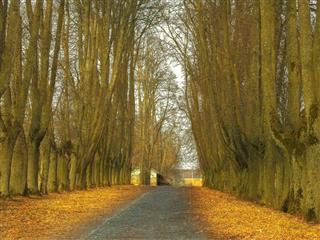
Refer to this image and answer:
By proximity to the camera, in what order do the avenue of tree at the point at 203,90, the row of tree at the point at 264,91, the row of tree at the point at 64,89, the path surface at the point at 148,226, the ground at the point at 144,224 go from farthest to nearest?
the row of tree at the point at 64,89 < the avenue of tree at the point at 203,90 < the row of tree at the point at 264,91 < the ground at the point at 144,224 < the path surface at the point at 148,226

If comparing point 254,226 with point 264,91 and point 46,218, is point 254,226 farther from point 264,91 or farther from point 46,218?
point 264,91

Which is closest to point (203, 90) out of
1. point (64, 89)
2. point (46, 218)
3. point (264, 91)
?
point (64, 89)

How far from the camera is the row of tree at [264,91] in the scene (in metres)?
15.5

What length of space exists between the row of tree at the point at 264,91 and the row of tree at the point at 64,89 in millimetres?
4934

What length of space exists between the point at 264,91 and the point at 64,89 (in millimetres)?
21996

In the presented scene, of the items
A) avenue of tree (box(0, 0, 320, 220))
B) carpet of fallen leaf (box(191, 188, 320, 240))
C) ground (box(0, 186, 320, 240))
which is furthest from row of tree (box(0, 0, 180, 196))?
carpet of fallen leaf (box(191, 188, 320, 240))

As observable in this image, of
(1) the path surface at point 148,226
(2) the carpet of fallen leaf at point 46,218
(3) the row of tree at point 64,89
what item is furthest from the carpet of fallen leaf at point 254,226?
(3) the row of tree at point 64,89

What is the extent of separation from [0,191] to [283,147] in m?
10.8

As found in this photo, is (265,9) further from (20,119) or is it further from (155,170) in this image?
(155,170)

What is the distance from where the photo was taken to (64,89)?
3900 centimetres

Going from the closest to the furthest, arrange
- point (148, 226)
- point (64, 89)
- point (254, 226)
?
point (148, 226)
point (254, 226)
point (64, 89)

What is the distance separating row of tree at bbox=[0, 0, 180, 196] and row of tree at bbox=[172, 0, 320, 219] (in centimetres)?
493

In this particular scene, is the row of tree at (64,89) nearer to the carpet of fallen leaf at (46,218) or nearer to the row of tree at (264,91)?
the carpet of fallen leaf at (46,218)

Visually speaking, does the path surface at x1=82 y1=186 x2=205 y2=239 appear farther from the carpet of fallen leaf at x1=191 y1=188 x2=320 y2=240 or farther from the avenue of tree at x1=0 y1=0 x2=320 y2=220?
the avenue of tree at x1=0 y1=0 x2=320 y2=220
